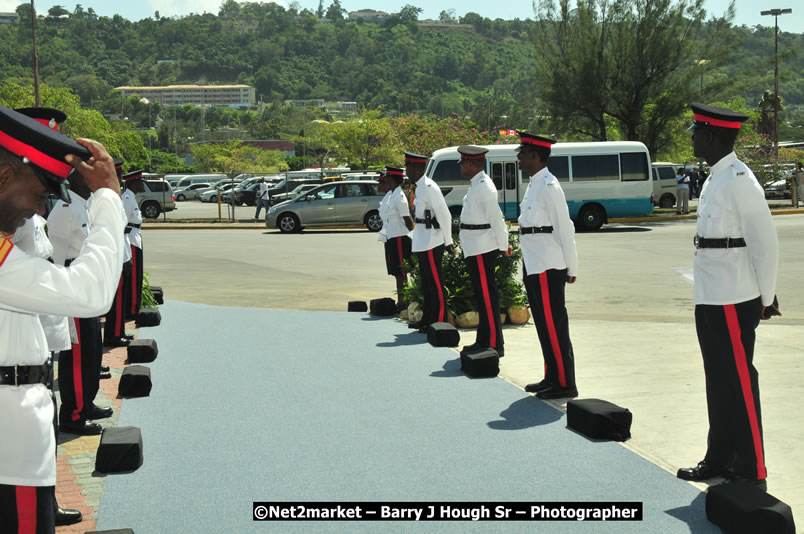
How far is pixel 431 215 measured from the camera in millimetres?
10281

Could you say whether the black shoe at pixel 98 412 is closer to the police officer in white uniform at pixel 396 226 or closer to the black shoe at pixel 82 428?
the black shoe at pixel 82 428

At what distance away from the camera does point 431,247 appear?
1040 cm

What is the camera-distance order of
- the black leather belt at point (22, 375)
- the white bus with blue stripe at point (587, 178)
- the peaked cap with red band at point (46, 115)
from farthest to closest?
the white bus with blue stripe at point (587, 178) → the peaked cap with red band at point (46, 115) → the black leather belt at point (22, 375)

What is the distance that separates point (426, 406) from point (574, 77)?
30.7 m

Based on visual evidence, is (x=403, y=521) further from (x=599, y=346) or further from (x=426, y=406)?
(x=599, y=346)

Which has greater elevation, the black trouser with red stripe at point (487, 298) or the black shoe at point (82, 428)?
the black trouser with red stripe at point (487, 298)

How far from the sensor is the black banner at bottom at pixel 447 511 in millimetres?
4680

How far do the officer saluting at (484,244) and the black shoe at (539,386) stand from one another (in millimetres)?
1582

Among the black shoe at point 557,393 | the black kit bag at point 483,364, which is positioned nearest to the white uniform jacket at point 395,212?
the black kit bag at point 483,364

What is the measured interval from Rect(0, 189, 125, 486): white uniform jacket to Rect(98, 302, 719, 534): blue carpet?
1.67 metres

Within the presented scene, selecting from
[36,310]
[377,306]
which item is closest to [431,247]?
[377,306]

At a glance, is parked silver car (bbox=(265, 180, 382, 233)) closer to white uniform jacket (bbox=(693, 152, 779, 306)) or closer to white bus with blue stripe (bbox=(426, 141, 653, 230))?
white bus with blue stripe (bbox=(426, 141, 653, 230))

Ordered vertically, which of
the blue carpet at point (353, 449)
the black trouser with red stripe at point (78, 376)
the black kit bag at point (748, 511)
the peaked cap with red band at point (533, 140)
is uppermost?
the peaked cap with red band at point (533, 140)

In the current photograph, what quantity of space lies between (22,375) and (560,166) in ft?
90.8
